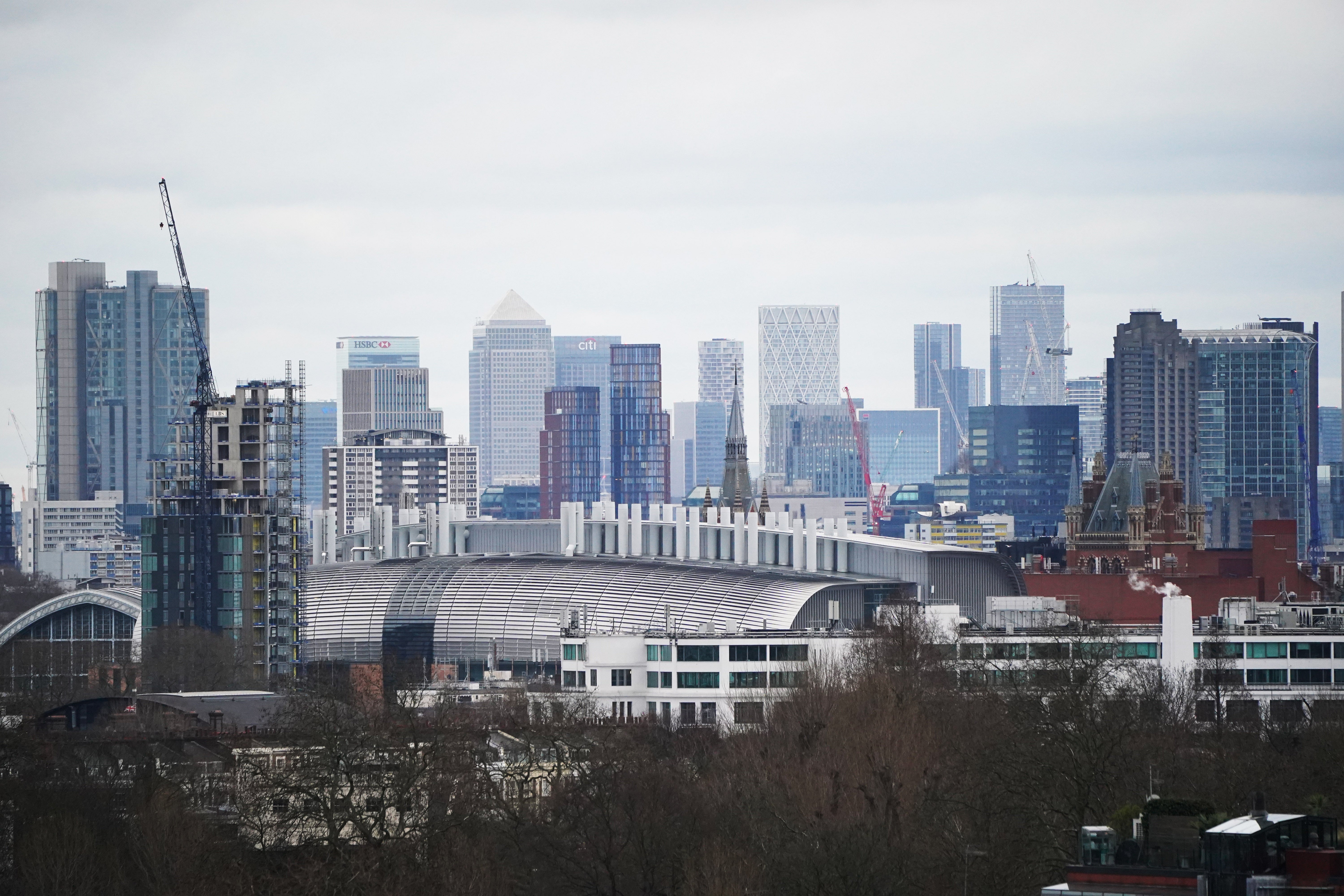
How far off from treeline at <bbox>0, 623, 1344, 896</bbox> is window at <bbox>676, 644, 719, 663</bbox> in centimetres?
3091

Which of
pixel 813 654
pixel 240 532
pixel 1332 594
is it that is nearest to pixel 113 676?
pixel 240 532

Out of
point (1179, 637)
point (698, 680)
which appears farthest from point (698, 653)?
point (1179, 637)

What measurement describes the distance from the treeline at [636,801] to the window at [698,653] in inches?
1217

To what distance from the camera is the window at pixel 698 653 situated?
5822 inches

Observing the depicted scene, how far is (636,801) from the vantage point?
311 ft

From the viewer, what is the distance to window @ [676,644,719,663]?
148 m

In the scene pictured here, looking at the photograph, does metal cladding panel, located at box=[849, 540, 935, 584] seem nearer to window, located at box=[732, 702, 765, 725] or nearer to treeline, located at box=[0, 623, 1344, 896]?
window, located at box=[732, 702, 765, 725]

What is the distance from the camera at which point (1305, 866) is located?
203 ft

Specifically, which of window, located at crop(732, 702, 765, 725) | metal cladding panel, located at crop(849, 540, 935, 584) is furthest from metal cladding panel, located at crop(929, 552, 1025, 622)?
window, located at crop(732, 702, 765, 725)

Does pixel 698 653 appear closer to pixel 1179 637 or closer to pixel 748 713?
pixel 748 713

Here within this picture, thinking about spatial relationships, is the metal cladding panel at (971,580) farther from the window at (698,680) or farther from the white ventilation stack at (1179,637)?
the window at (698,680)

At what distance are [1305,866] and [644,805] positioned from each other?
35400mm

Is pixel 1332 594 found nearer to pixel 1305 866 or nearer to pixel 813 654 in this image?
pixel 813 654

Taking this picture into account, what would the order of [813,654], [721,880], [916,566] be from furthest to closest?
1. [916,566]
2. [813,654]
3. [721,880]
